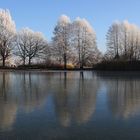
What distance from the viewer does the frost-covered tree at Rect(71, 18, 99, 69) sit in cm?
6806

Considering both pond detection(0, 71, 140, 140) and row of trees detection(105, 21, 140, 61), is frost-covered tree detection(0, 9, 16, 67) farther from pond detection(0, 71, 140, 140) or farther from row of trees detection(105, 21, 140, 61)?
pond detection(0, 71, 140, 140)

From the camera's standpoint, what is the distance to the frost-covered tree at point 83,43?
223ft

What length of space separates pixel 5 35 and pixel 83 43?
651 inches

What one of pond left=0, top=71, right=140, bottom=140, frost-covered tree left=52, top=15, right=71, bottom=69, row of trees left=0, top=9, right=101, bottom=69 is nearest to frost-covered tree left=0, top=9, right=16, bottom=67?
row of trees left=0, top=9, right=101, bottom=69

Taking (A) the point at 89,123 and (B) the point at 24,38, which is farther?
(B) the point at 24,38

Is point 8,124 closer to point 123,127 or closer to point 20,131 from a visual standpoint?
point 20,131

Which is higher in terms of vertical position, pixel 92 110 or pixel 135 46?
pixel 135 46

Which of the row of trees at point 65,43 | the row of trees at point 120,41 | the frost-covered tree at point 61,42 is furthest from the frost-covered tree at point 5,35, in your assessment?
the row of trees at point 120,41

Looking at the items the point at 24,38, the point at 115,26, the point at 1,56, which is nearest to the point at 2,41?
the point at 1,56

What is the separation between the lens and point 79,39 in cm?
6850

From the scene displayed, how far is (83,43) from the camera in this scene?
68.5 m

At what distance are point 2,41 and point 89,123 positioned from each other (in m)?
63.2

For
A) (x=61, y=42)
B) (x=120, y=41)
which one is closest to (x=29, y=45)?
(x=61, y=42)

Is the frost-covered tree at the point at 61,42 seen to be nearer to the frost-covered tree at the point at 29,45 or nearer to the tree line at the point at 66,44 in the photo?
the tree line at the point at 66,44
